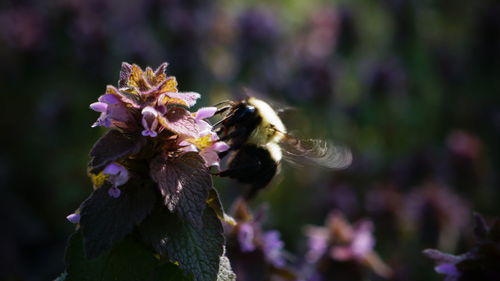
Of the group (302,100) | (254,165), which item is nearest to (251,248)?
(254,165)

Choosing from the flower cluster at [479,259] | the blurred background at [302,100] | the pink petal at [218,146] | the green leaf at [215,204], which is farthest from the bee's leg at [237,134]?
the blurred background at [302,100]

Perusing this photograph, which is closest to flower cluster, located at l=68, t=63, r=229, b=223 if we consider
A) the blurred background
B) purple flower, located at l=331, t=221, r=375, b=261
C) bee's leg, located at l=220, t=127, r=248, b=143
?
bee's leg, located at l=220, t=127, r=248, b=143

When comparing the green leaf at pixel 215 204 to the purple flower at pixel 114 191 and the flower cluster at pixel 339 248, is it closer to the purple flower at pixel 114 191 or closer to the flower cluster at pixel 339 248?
the purple flower at pixel 114 191

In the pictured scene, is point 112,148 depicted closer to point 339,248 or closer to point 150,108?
point 150,108

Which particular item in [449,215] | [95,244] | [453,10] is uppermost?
[453,10]

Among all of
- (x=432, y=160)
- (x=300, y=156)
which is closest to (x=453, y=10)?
(x=432, y=160)

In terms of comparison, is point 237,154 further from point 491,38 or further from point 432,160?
point 491,38

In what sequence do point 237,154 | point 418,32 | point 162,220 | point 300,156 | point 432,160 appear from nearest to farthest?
point 162,220
point 237,154
point 300,156
point 432,160
point 418,32
